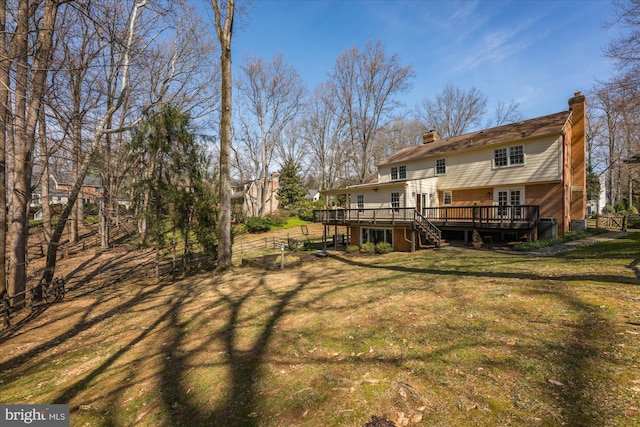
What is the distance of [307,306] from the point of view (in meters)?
7.11

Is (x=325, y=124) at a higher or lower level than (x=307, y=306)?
higher

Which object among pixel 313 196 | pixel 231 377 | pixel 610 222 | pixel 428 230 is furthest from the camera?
pixel 313 196

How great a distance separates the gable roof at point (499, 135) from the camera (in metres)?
16.7

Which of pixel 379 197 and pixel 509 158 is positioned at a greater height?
pixel 509 158

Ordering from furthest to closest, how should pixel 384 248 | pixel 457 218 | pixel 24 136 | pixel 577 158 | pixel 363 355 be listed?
pixel 577 158
pixel 384 248
pixel 457 218
pixel 24 136
pixel 363 355

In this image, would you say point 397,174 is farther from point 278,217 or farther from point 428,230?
point 278,217

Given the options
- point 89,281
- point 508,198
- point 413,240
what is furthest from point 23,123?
point 508,198

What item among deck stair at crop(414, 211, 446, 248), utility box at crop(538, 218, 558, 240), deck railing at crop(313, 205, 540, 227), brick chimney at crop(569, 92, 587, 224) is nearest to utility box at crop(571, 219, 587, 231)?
brick chimney at crop(569, 92, 587, 224)

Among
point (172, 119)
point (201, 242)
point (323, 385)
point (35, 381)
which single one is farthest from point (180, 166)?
point (323, 385)

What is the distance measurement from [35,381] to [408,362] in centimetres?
678

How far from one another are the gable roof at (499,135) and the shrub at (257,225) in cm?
1612

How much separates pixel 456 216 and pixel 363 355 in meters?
17.1

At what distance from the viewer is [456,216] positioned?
61.7 ft

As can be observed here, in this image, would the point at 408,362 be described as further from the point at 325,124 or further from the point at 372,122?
the point at 325,124
